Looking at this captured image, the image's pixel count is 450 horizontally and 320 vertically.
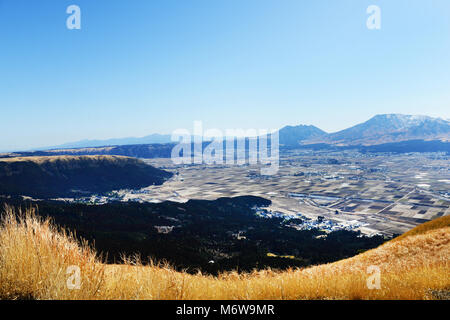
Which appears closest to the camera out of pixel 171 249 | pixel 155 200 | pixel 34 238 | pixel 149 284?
pixel 149 284

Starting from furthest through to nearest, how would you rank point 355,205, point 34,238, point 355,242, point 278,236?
1. point 355,205
2. point 278,236
3. point 355,242
4. point 34,238

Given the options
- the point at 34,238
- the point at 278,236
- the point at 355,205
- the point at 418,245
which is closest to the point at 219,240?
the point at 278,236

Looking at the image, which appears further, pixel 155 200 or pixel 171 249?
pixel 155 200

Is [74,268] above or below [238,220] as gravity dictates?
above

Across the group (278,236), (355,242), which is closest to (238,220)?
(278,236)

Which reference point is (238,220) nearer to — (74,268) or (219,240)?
(219,240)

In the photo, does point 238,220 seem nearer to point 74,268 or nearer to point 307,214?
point 307,214

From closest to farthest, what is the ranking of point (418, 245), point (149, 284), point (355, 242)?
1. point (149, 284)
2. point (418, 245)
3. point (355, 242)

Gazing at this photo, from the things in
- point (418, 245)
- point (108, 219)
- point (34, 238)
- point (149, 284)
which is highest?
point (34, 238)
